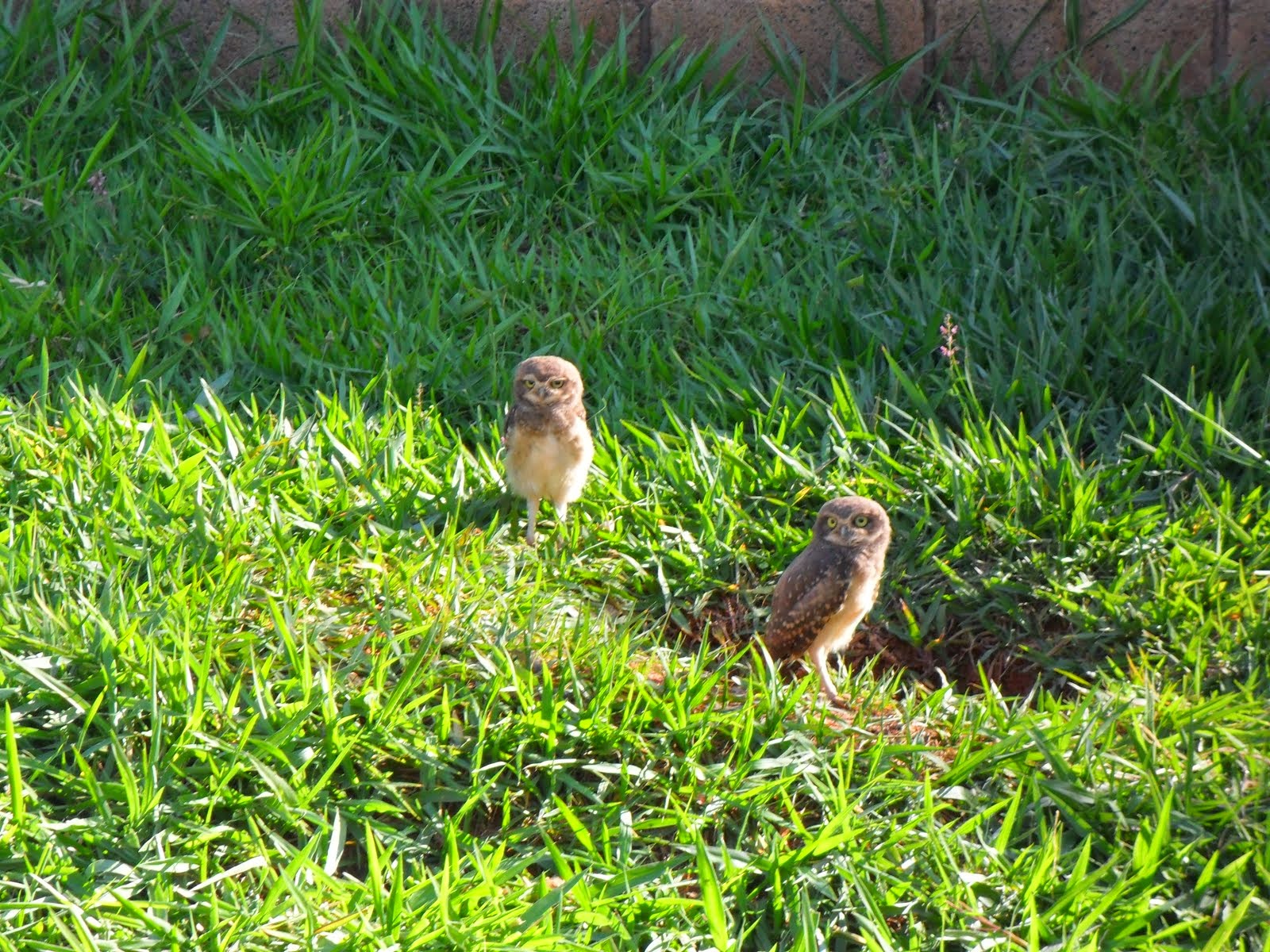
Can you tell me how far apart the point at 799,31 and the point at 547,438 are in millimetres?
3035

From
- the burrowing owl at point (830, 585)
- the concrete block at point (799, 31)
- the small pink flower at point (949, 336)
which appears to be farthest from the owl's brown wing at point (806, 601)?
the concrete block at point (799, 31)

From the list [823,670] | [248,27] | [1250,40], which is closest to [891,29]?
[1250,40]

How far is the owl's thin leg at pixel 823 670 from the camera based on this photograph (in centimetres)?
418

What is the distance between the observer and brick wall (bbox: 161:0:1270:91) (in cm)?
646

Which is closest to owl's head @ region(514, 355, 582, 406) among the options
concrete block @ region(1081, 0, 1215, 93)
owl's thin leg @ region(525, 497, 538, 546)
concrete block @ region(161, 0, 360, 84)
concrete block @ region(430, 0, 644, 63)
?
owl's thin leg @ region(525, 497, 538, 546)

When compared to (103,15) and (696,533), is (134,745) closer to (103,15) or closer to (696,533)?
(696,533)

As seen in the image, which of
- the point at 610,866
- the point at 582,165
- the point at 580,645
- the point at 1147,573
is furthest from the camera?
the point at 582,165

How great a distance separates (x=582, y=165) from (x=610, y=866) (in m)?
3.59

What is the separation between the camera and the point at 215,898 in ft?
10.8

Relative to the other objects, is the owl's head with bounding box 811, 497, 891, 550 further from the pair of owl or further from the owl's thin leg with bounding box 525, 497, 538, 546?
the owl's thin leg with bounding box 525, 497, 538, 546

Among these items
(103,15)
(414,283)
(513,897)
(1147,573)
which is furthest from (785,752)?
(103,15)

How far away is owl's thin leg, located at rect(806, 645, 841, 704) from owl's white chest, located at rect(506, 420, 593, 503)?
0.93 meters

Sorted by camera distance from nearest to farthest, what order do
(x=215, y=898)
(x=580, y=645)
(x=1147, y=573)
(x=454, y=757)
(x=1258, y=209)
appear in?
(x=215, y=898)
(x=454, y=757)
(x=580, y=645)
(x=1147, y=573)
(x=1258, y=209)

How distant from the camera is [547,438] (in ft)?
14.8
